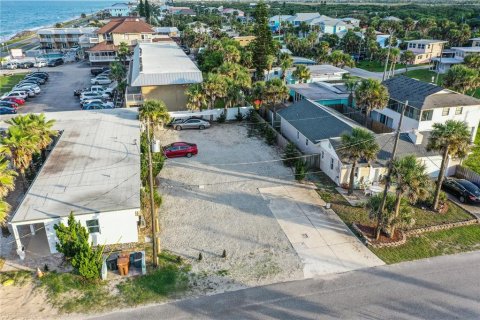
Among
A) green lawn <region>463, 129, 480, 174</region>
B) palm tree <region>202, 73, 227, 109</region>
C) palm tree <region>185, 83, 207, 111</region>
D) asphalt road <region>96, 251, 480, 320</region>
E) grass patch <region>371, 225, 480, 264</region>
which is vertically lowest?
grass patch <region>371, 225, 480, 264</region>

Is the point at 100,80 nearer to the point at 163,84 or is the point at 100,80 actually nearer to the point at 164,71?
the point at 164,71

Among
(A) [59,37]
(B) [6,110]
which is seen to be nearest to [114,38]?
(A) [59,37]

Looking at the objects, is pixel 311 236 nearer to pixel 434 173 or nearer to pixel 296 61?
pixel 434 173

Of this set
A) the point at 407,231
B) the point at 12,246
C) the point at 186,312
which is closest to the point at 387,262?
the point at 407,231

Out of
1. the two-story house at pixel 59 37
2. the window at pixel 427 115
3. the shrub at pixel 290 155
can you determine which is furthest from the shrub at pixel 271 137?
the two-story house at pixel 59 37

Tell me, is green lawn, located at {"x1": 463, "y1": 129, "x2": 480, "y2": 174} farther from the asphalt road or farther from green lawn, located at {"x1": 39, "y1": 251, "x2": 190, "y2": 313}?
green lawn, located at {"x1": 39, "y1": 251, "x2": 190, "y2": 313}

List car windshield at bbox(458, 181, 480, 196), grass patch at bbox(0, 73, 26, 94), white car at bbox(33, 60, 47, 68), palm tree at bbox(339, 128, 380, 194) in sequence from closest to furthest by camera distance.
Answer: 1. palm tree at bbox(339, 128, 380, 194)
2. car windshield at bbox(458, 181, 480, 196)
3. grass patch at bbox(0, 73, 26, 94)
4. white car at bbox(33, 60, 47, 68)

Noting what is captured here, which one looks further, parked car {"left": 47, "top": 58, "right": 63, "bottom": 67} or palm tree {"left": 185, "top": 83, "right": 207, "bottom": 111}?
parked car {"left": 47, "top": 58, "right": 63, "bottom": 67}

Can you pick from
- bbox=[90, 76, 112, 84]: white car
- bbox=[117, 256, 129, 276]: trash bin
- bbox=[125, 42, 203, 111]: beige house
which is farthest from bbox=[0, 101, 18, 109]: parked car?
bbox=[117, 256, 129, 276]: trash bin
